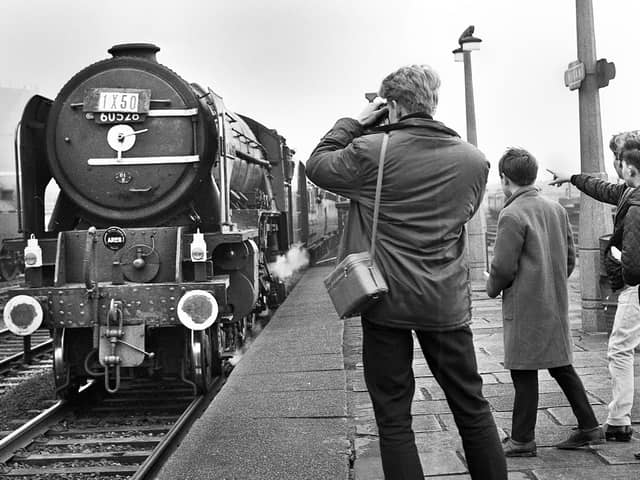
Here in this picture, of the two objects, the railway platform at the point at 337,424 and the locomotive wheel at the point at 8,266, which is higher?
the locomotive wheel at the point at 8,266

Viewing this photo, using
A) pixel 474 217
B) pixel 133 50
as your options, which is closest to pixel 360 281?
pixel 133 50

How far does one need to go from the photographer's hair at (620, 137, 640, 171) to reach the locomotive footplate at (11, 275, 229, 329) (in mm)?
3180

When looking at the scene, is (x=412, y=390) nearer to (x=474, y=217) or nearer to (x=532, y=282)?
(x=532, y=282)

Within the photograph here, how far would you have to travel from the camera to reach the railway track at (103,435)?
15.5ft

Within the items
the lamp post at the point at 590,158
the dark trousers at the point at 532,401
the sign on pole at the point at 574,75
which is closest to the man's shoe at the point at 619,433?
the dark trousers at the point at 532,401

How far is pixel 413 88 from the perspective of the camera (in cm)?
297

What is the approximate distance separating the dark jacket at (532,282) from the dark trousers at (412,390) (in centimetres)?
108

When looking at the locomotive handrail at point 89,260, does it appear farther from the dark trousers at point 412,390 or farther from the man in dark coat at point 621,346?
the man in dark coat at point 621,346

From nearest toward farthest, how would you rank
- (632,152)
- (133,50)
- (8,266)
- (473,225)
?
(632,152)
(133,50)
(473,225)
(8,266)

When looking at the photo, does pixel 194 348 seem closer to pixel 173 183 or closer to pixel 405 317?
A: pixel 173 183

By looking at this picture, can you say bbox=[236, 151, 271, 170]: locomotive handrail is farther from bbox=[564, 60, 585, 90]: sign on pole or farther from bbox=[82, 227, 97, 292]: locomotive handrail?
bbox=[564, 60, 585, 90]: sign on pole

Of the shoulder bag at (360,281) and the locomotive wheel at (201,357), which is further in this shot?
the locomotive wheel at (201,357)

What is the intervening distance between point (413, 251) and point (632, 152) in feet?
5.44

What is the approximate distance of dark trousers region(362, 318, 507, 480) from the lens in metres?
2.88
